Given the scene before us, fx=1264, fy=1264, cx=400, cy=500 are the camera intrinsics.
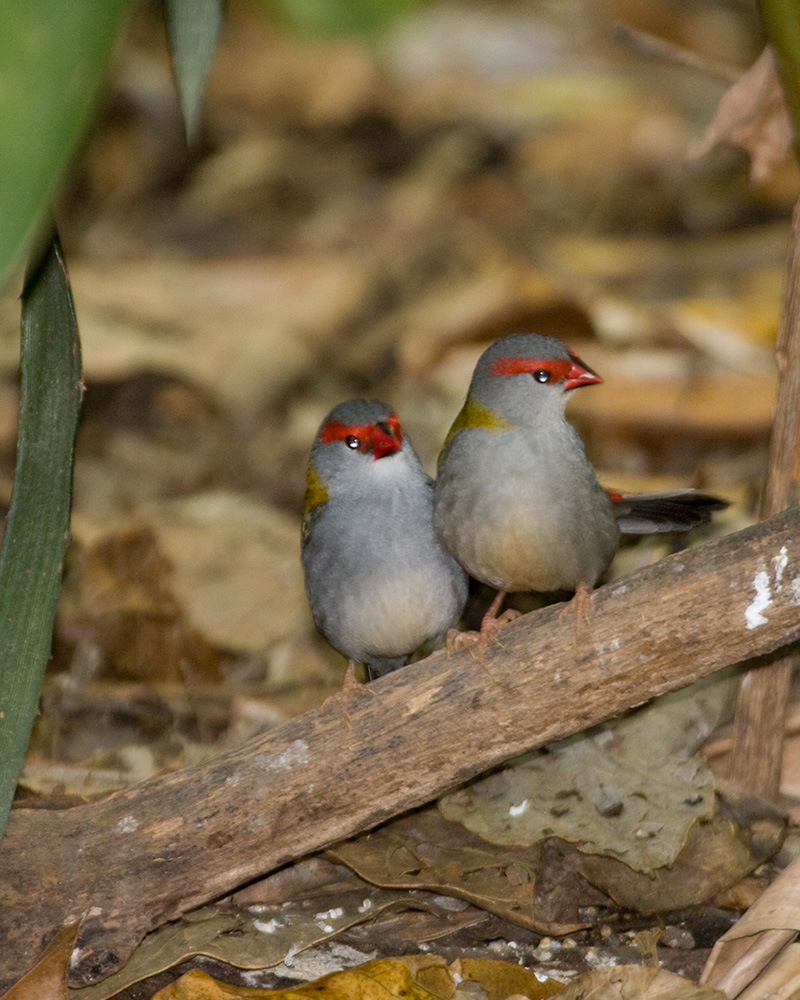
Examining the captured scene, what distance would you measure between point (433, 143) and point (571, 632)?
6422 millimetres

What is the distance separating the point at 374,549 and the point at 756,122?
154 cm

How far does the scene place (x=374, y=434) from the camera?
334 centimetres

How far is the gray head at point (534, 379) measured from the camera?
3.04 metres

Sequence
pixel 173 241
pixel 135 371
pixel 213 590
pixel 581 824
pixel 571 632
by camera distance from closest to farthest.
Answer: pixel 571 632 < pixel 581 824 < pixel 213 590 < pixel 135 371 < pixel 173 241

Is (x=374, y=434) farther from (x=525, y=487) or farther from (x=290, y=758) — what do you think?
(x=290, y=758)

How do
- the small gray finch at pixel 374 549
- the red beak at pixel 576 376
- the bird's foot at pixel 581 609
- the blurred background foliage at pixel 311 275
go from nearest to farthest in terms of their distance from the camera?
the bird's foot at pixel 581 609, the red beak at pixel 576 376, the small gray finch at pixel 374 549, the blurred background foliage at pixel 311 275

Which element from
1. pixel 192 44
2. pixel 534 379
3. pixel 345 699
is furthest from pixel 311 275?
pixel 345 699

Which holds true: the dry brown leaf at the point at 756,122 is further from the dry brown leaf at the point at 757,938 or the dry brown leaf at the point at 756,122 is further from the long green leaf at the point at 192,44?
the dry brown leaf at the point at 757,938

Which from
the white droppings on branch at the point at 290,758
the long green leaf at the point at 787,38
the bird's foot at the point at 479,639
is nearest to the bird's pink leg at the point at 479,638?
the bird's foot at the point at 479,639

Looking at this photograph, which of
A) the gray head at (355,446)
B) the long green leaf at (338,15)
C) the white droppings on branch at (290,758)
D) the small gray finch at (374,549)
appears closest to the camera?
the long green leaf at (338,15)

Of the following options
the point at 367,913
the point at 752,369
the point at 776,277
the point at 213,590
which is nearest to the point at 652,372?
the point at 752,369

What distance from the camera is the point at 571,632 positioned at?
9.17 feet

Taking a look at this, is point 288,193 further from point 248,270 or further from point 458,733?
point 458,733

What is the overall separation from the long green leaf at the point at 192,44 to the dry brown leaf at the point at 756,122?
1.41 meters
